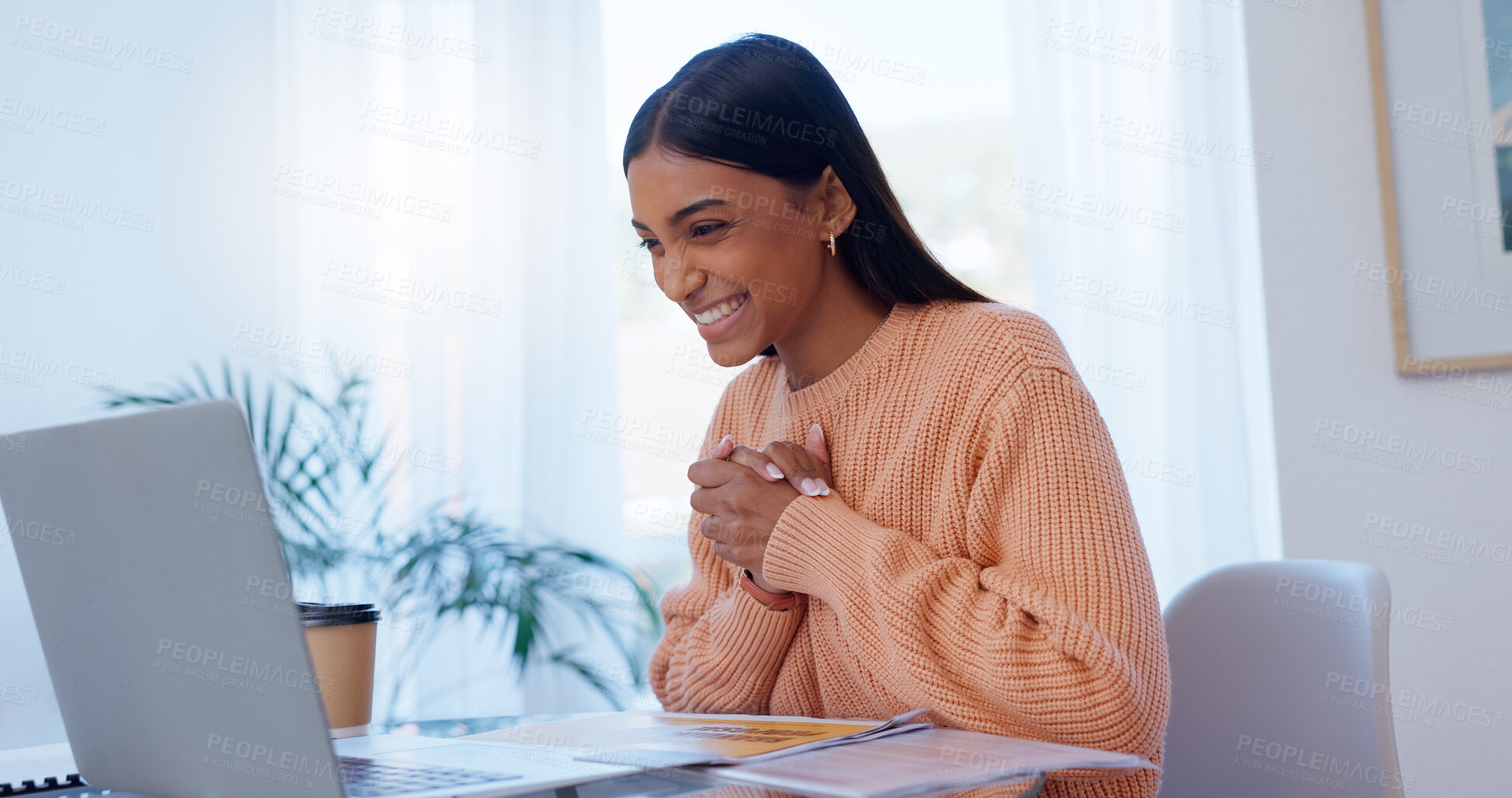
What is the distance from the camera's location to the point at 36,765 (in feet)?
3.48

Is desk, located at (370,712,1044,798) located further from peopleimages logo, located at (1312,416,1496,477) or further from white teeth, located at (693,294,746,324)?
peopleimages logo, located at (1312,416,1496,477)

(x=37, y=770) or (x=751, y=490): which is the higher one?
(x=751, y=490)

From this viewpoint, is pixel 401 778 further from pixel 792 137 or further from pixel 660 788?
pixel 792 137

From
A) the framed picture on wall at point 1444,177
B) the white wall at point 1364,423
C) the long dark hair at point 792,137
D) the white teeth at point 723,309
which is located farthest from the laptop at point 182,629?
the framed picture on wall at point 1444,177

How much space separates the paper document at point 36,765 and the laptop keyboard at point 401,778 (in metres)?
0.32

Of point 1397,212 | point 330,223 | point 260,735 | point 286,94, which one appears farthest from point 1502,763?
point 286,94

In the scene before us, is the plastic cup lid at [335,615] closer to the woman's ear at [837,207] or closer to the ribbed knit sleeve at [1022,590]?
the ribbed knit sleeve at [1022,590]

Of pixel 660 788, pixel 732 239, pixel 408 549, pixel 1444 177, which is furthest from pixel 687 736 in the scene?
pixel 1444 177

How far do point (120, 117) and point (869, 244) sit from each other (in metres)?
2.09

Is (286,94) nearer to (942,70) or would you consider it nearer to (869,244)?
(942,70)

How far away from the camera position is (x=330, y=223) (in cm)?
279

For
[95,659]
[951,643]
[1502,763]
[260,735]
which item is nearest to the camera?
[260,735]

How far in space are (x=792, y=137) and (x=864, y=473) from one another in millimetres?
387

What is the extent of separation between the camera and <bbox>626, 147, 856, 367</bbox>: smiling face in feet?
4.16
